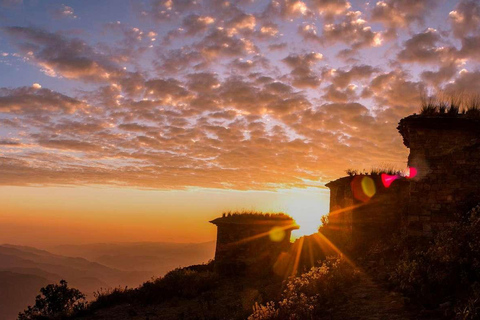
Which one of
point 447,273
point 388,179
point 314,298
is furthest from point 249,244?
point 447,273

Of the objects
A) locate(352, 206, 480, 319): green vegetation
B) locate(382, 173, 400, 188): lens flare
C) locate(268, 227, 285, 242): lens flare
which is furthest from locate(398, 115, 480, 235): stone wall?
locate(268, 227, 285, 242): lens flare

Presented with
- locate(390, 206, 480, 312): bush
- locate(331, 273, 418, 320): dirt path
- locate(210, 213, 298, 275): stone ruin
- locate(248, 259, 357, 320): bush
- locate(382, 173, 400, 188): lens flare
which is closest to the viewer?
locate(331, 273, 418, 320): dirt path

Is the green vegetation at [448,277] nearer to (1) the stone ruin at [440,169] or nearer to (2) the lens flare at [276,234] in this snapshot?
(1) the stone ruin at [440,169]

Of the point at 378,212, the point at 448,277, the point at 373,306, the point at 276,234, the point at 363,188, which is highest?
the point at 363,188

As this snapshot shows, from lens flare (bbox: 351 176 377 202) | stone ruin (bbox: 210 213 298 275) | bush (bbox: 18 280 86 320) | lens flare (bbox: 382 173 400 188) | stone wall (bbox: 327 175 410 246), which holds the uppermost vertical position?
lens flare (bbox: 382 173 400 188)

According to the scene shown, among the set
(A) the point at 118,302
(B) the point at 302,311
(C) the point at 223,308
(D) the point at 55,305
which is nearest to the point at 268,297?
(C) the point at 223,308

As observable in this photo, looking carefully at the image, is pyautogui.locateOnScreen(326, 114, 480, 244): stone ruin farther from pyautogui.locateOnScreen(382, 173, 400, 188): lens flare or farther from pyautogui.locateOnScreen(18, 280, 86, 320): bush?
pyautogui.locateOnScreen(18, 280, 86, 320): bush

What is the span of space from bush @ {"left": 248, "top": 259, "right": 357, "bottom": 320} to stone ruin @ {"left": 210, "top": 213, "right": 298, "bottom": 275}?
797cm

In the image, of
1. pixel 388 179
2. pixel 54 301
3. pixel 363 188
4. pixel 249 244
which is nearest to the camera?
pixel 388 179

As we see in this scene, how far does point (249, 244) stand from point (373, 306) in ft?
39.7

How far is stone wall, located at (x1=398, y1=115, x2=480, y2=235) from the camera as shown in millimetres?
13250

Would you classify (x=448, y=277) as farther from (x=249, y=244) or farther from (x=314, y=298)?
(x=249, y=244)

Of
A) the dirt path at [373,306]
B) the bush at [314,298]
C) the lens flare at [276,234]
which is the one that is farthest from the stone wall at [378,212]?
the dirt path at [373,306]

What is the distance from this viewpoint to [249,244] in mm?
19953
